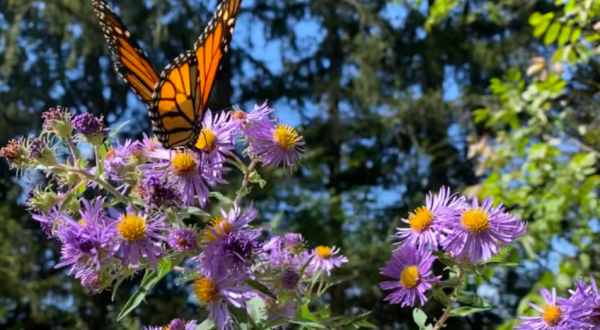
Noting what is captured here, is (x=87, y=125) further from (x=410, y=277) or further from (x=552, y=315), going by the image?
(x=552, y=315)

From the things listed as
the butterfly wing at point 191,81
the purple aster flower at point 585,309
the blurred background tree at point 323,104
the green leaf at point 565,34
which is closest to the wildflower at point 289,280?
the butterfly wing at point 191,81

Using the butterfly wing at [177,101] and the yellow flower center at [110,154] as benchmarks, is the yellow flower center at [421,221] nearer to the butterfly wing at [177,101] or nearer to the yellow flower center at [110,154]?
the butterfly wing at [177,101]

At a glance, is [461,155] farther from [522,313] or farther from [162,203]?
[162,203]

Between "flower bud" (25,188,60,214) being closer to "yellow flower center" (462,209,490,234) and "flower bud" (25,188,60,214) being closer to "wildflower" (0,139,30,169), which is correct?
"wildflower" (0,139,30,169)

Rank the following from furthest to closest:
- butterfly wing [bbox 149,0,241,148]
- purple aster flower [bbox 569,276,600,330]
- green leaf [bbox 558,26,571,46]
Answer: green leaf [bbox 558,26,571,46]
butterfly wing [bbox 149,0,241,148]
purple aster flower [bbox 569,276,600,330]

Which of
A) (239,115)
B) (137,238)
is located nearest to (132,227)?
(137,238)

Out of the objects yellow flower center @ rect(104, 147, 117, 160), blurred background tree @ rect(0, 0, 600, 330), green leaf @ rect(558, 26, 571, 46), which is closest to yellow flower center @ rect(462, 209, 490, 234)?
yellow flower center @ rect(104, 147, 117, 160)
